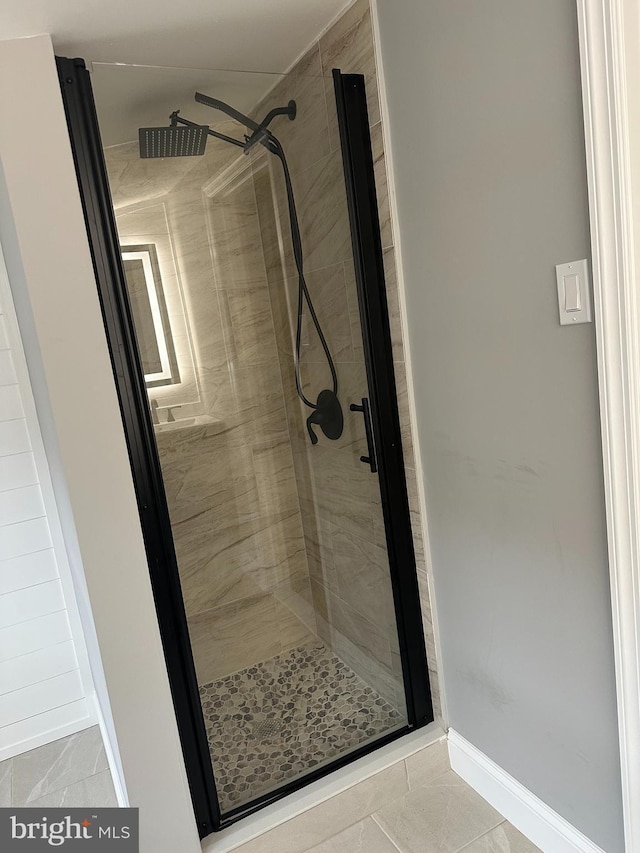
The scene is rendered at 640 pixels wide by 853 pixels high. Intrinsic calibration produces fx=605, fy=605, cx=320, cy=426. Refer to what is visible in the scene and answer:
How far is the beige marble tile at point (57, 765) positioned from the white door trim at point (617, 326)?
69.6 inches

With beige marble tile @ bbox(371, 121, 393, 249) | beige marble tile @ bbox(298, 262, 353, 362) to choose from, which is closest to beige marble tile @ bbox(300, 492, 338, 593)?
beige marble tile @ bbox(298, 262, 353, 362)

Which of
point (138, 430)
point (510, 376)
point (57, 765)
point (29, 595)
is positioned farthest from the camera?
point (29, 595)

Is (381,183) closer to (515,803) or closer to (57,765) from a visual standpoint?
(515,803)

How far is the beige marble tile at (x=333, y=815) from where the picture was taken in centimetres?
163

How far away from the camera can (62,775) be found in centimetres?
211

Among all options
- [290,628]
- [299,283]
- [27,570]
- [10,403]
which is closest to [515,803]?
[290,628]

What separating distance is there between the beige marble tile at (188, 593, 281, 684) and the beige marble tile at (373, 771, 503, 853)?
568 millimetres

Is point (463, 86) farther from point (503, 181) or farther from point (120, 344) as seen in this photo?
point (120, 344)

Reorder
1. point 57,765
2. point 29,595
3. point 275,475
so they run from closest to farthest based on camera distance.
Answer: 1. point 275,475
2. point 57,765
3. point 29,595

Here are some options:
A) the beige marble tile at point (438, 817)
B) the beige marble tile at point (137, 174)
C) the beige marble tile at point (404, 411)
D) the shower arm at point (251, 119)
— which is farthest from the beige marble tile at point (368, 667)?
the shower arm at point (251, 119)

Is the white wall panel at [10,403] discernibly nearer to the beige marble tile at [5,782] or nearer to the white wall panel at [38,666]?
the white wall panel at [38,666]

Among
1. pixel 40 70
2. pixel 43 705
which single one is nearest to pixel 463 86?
pixel 40 70

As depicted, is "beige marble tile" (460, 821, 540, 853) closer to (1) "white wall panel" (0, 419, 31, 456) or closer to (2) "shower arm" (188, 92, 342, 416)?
(2) "shower arm" (188, 92, 342, 416)

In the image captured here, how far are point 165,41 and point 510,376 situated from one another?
1.26 meters
